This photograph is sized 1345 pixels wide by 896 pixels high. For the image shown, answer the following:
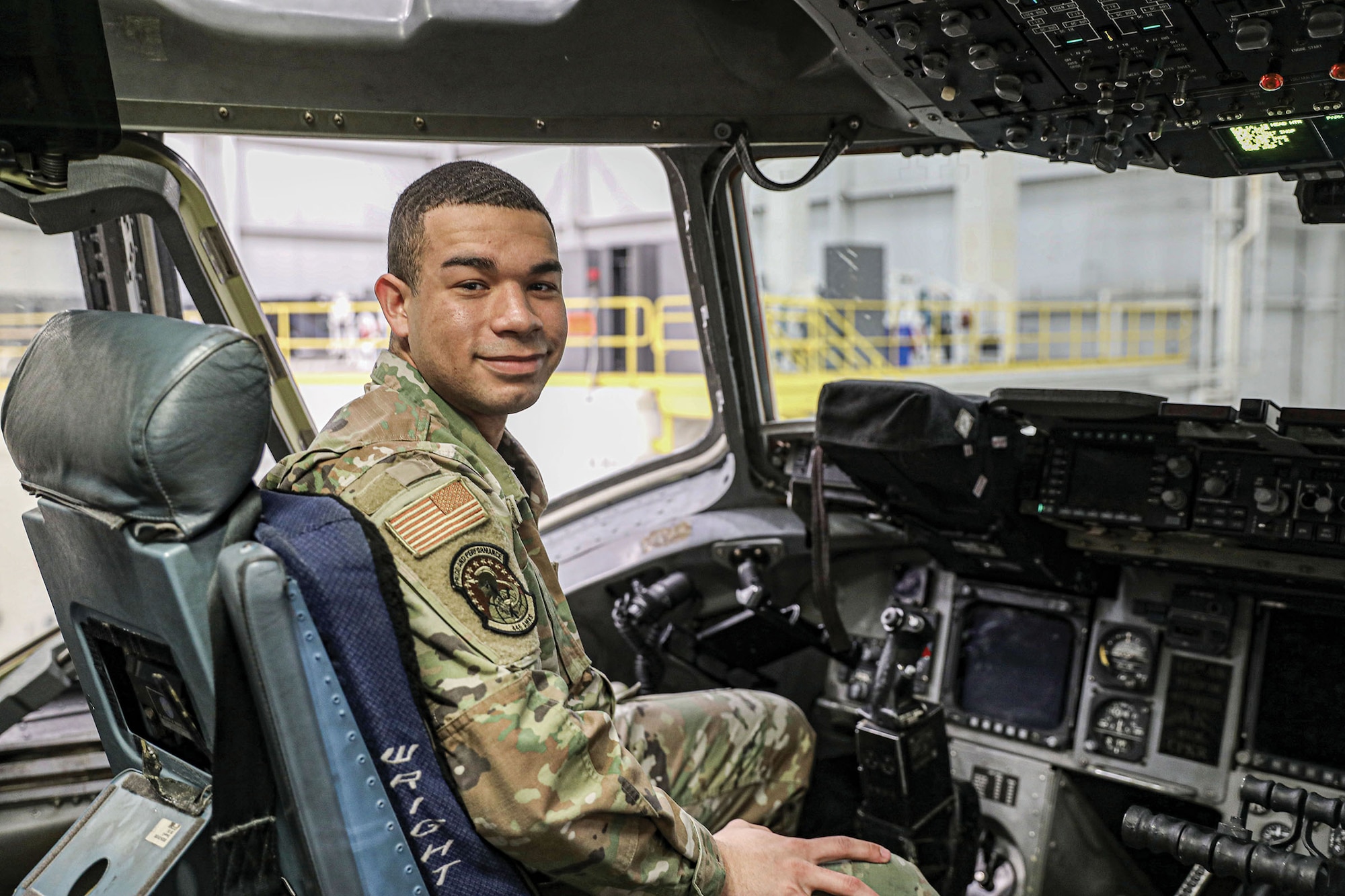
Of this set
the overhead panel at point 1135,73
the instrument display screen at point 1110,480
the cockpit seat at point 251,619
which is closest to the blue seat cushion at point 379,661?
the cockpit seat at point 251,619

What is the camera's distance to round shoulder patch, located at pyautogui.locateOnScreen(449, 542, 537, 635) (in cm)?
118

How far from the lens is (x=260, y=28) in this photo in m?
2.14

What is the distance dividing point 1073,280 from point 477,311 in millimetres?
10068

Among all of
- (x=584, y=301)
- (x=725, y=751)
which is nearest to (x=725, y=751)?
(x=725, y=751)

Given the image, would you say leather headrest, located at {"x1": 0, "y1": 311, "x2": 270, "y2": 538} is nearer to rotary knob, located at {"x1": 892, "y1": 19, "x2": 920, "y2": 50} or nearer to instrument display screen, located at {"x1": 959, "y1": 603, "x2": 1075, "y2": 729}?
rotary knob, located at {"x1": 892, "y1": 19, "x2": 920, "y2": 50}

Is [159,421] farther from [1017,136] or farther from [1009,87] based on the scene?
[1017,136]

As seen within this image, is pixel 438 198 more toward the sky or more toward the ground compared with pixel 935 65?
more toward the ground

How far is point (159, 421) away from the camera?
104 cm

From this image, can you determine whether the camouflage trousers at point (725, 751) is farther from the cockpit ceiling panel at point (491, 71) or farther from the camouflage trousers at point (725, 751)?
the cockpit ceiling panel at point (491, 71)

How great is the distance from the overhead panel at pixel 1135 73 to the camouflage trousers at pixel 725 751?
4.20 ft

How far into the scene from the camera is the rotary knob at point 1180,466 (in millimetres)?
2381

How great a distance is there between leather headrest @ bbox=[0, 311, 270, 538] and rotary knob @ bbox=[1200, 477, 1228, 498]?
2.07 m

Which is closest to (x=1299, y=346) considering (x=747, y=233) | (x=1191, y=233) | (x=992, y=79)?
(x=1191, y=233)

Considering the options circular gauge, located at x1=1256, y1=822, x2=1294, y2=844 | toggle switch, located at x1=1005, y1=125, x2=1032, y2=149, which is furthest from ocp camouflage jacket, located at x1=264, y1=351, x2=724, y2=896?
circular gauge, located at x1=1256, y1=822, x2=1294, y2=844
